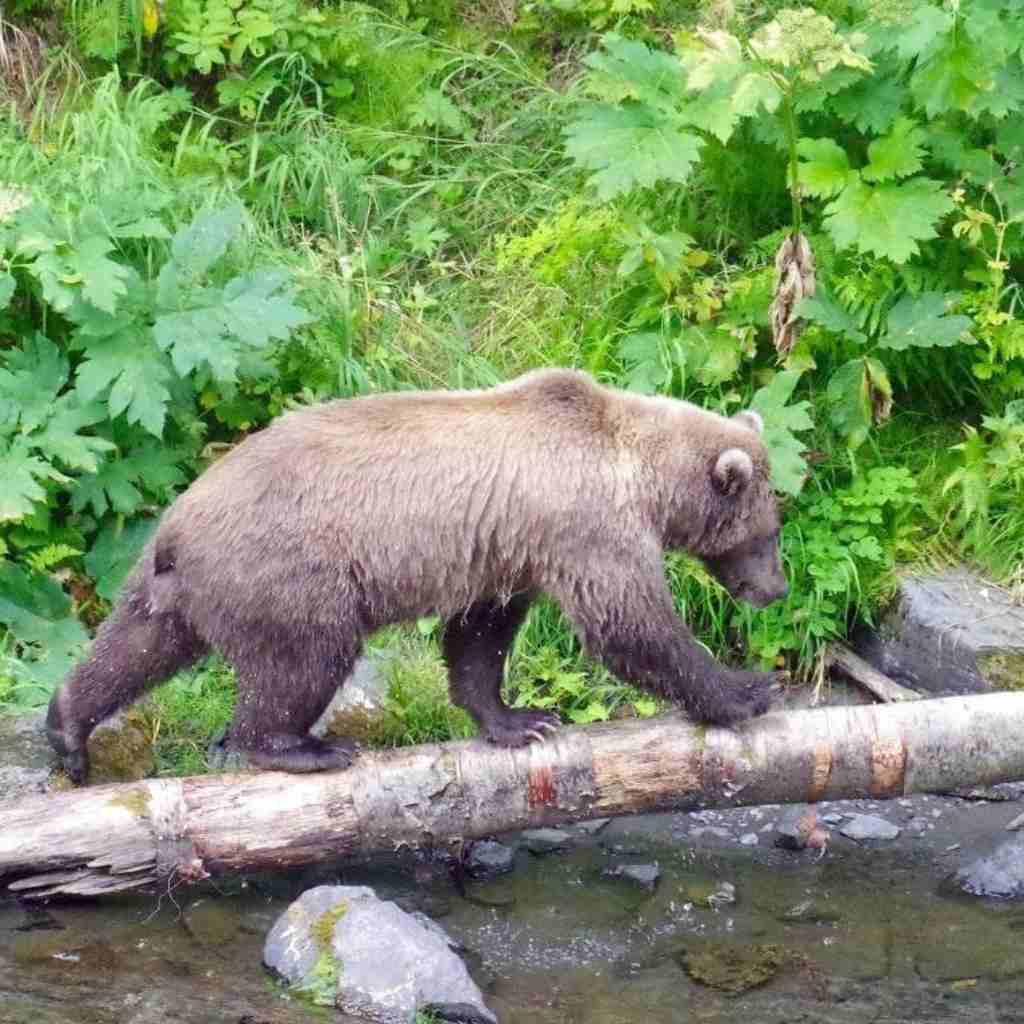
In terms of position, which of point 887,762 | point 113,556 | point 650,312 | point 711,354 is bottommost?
point 113,556

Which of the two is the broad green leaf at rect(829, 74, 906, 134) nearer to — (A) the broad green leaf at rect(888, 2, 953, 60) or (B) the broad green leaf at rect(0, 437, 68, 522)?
(A) the broad green leaf at rect(888, 2, 953, 60)

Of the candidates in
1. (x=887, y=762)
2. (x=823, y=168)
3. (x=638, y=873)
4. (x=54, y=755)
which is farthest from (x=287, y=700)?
(x=823, y=168)

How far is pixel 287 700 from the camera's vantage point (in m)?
6.62

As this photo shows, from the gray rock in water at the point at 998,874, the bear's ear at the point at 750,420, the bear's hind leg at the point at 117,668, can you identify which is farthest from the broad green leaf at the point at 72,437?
the gray rock in water at the point at 998,874

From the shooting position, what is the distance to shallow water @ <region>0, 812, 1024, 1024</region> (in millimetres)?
6203

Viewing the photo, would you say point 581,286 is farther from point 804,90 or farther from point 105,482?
point 105,482

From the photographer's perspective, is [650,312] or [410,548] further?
[650,312]

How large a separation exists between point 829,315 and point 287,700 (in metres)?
3.37

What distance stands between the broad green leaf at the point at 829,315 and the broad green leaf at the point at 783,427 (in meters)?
0.30

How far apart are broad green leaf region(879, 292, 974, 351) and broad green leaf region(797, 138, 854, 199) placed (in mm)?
644

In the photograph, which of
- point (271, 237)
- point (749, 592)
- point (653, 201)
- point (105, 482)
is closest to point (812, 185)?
point (653, 201)

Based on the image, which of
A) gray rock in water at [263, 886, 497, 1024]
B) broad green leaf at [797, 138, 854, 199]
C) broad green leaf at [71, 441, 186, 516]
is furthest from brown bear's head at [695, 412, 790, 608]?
broad green leaf at [71, 441, 186, 516]

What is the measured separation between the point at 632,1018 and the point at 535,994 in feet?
1.18

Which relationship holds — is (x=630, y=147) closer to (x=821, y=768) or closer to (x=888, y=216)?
(x=888, y=216)
